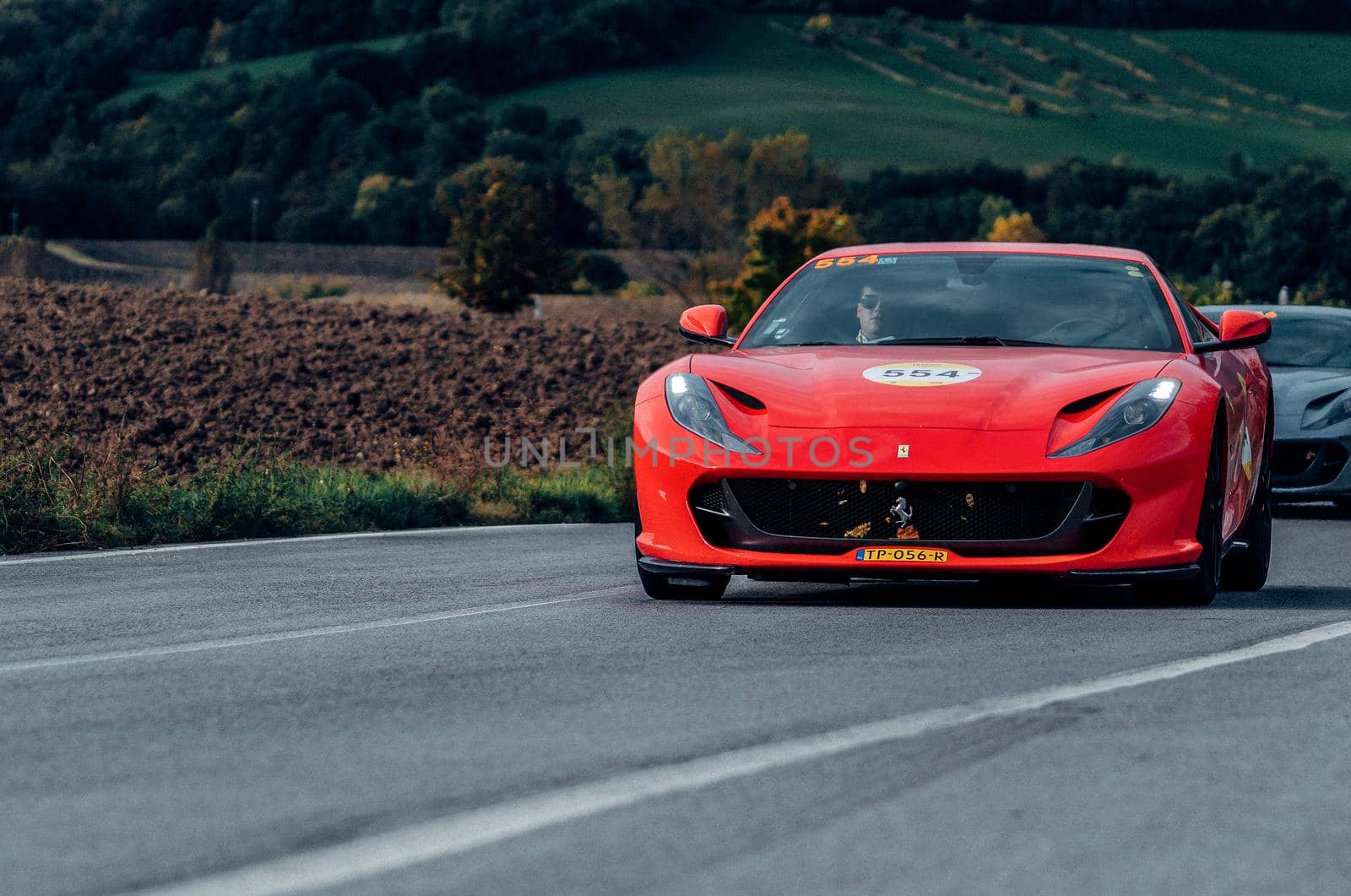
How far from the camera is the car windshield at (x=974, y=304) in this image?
884cm

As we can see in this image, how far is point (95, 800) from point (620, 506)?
1117cm

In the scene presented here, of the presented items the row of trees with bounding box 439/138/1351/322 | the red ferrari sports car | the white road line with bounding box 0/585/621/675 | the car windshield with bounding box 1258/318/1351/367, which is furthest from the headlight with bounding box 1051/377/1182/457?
the row of trees with bounding box 439/138/1351/322

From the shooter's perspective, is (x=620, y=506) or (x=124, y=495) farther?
(x=620, y=506)

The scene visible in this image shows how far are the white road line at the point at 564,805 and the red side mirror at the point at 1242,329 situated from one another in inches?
110

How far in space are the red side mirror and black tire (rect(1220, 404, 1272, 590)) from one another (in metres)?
0.84

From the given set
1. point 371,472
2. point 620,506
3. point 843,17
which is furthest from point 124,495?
point 843,17

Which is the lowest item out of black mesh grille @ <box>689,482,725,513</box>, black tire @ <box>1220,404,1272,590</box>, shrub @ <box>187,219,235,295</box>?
shrub @ <box>187,219,235,295</box>

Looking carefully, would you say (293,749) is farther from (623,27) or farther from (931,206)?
(623,27)

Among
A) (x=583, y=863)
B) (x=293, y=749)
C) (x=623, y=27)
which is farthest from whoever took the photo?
(x=623, y=27)

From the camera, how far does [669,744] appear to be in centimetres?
509

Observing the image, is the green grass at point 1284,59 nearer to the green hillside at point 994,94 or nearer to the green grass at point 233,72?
the green hillside at point 994,94

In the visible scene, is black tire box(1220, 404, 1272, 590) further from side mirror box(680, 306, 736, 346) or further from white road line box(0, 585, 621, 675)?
white road line box(0, 585, 621, 675)

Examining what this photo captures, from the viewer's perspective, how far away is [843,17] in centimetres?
19925

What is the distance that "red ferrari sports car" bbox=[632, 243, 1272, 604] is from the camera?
7.81 metres
